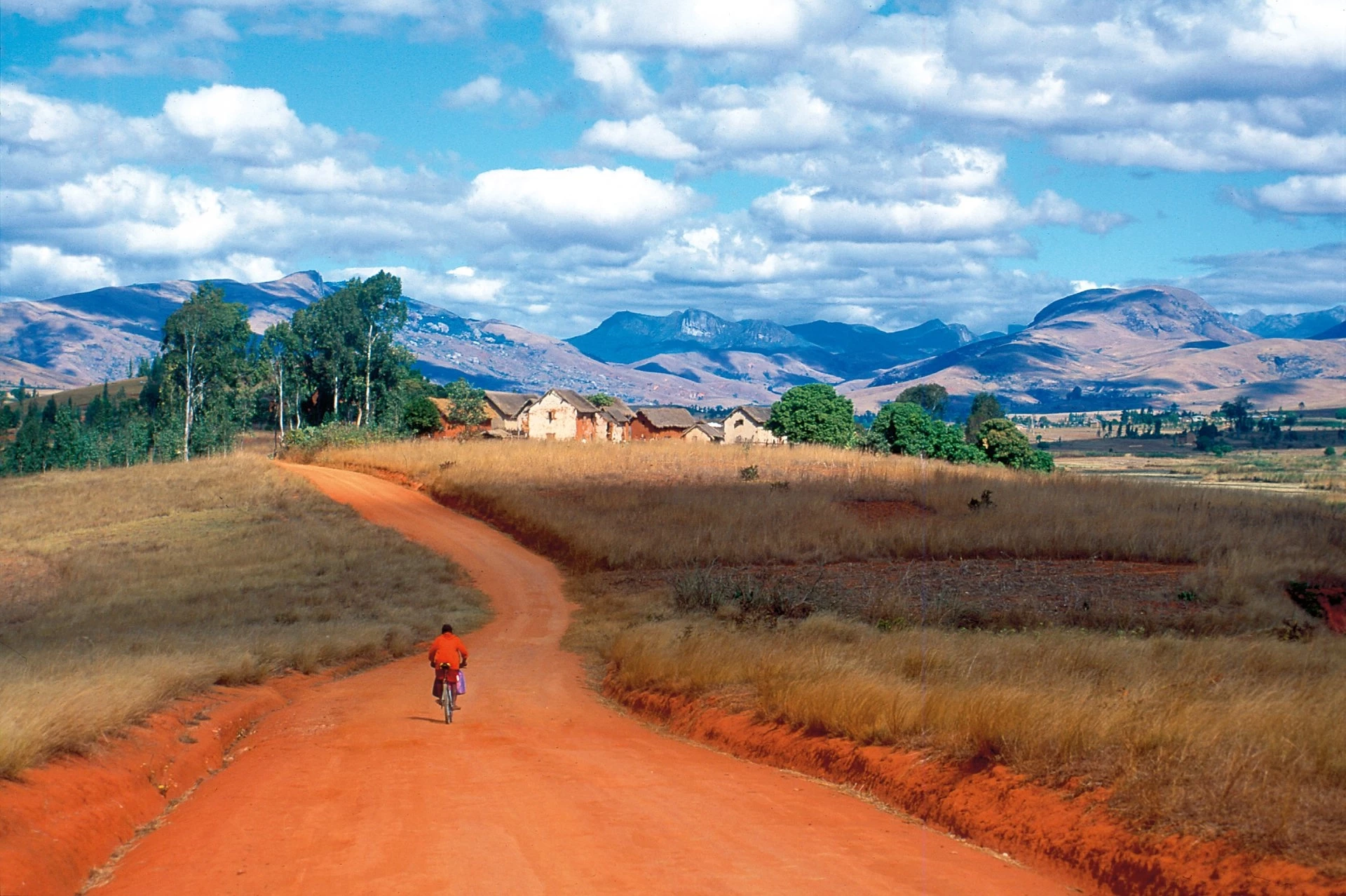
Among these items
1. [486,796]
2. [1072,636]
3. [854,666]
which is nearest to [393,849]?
[486,796]

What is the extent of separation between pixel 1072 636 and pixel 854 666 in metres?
4.65

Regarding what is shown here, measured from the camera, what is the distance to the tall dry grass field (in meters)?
8.05

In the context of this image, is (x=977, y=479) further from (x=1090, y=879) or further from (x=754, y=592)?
(x=1090, y=879)

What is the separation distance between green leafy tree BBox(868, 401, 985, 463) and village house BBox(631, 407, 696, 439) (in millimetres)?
30792

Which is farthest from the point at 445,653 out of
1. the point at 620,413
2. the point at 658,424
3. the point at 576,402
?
the point at 620,413

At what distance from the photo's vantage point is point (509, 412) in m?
107

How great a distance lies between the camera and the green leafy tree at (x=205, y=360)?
80750 millimetres

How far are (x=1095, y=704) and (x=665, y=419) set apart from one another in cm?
10259

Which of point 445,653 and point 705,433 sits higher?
point 705,433

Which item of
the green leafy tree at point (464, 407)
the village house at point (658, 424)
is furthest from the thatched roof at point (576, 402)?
the green leafy tree at point (464, 407)

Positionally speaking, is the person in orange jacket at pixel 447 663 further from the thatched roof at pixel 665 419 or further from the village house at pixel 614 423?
Result: the thatched roof at pixel 665 419

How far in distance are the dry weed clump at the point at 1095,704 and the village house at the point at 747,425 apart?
299 ft

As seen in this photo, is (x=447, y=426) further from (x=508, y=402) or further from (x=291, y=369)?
(x=508, y=402)

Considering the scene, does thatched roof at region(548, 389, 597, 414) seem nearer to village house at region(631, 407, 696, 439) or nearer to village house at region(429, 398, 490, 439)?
village house at region(631, 407, 696, 439)
